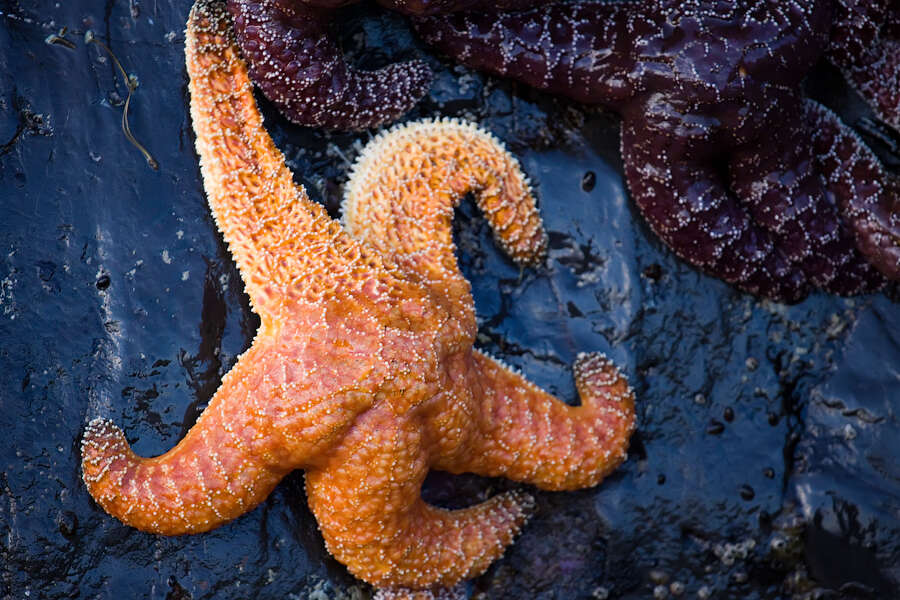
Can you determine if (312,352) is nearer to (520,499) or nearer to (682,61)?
(520,499)

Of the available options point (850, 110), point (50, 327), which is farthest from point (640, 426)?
point (50, 327)

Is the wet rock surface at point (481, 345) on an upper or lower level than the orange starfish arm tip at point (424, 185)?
lower

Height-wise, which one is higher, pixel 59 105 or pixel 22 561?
pixel 59 105

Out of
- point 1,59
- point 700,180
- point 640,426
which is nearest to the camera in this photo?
point 1,59

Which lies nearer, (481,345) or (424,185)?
(424,185)

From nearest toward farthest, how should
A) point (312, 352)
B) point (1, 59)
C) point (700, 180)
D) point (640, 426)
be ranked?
point (312, 352)
point (1, 59)
point (700, 180)
point (640, 426)

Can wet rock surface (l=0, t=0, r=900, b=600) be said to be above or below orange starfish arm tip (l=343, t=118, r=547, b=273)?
below

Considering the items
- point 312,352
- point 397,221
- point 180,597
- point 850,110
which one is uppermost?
point 850,110

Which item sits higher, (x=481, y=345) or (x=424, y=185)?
(x=424, y=185)
